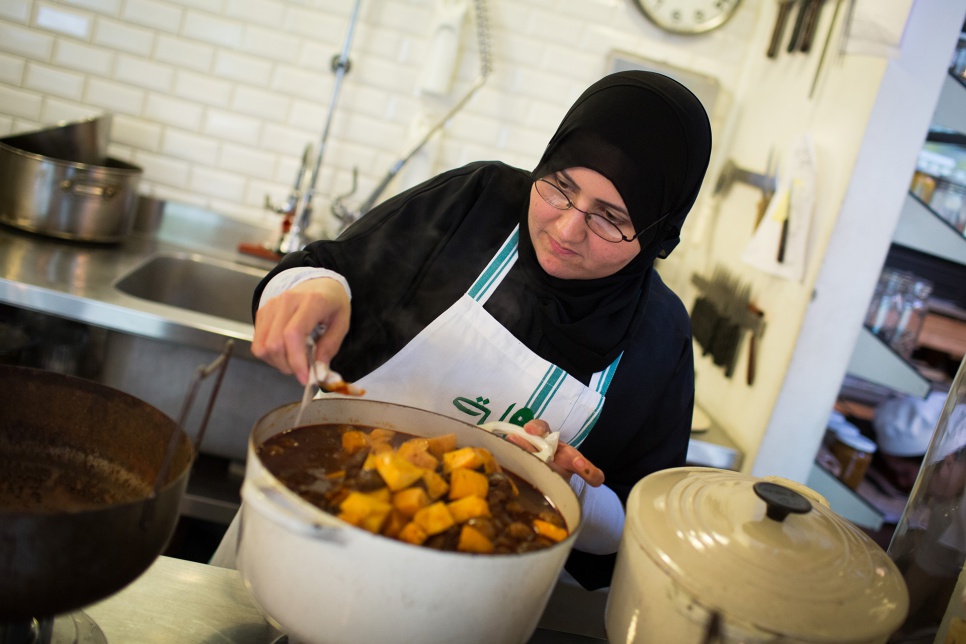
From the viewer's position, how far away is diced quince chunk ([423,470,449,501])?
0.91 m

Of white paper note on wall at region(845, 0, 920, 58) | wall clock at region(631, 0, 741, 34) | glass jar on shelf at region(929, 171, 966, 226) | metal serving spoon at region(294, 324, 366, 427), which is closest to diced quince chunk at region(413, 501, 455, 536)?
metal serving spoon at region(294, 324, 366, 427)

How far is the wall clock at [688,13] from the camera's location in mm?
2918

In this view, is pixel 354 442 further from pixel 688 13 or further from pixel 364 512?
pixel 688 13

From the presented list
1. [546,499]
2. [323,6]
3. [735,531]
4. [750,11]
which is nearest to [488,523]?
[546,499]

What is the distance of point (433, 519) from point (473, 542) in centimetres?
5

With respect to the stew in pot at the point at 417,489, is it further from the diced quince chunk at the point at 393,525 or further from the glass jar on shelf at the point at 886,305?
the glass jar on shelf at the point at 886,305

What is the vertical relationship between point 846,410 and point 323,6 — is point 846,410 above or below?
below

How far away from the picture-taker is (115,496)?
0.98 meters

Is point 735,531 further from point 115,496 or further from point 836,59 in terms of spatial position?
point 836,59

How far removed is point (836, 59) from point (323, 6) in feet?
5.63

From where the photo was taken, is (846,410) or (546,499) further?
(846,410)

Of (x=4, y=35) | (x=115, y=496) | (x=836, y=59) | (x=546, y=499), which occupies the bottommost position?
(x=115, y=496)

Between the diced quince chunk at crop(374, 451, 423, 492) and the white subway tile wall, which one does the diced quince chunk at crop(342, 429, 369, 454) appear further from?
the white subway tile wall

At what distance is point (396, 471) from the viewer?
2.93 ft
